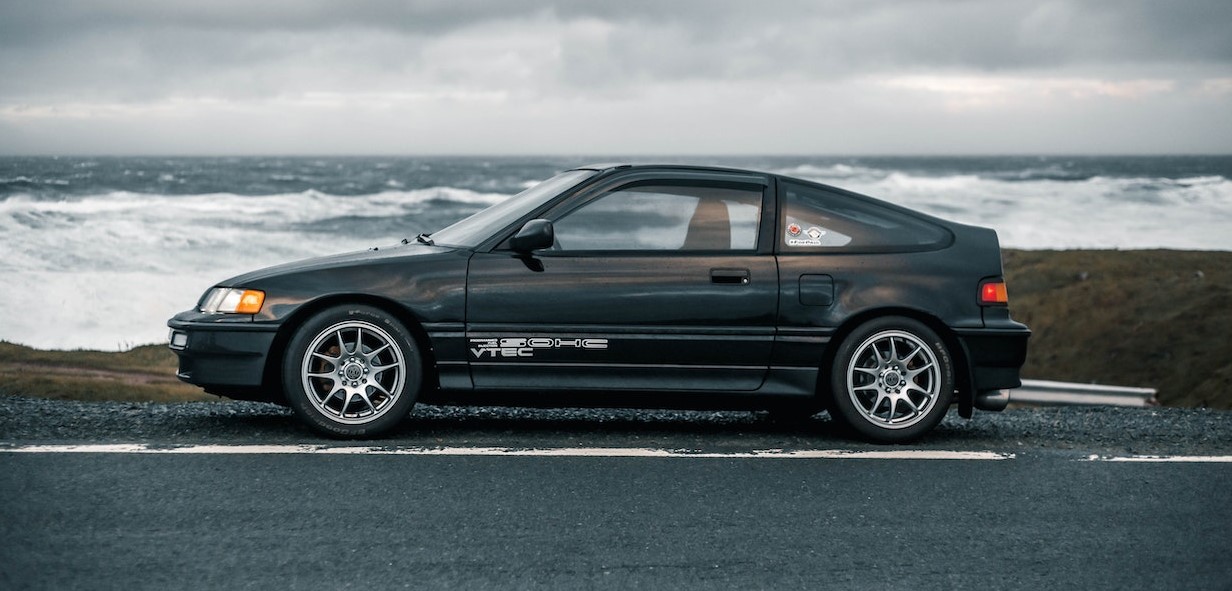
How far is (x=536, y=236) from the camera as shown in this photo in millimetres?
5906

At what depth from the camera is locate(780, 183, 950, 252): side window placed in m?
6.36

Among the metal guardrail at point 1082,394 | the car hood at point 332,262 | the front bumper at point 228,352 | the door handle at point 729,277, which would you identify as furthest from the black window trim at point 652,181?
the metal guardrail at point 1082,394

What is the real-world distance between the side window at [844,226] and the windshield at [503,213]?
1.08m

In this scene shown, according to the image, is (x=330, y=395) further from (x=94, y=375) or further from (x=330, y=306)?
(x=94, y=375)

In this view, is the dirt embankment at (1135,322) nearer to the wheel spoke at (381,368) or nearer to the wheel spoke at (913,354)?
the wheel spoke at (913,354)

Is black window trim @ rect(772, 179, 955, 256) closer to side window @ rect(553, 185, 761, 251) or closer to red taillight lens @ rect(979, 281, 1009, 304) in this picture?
side window @ rect(553, 185, 761, 251)

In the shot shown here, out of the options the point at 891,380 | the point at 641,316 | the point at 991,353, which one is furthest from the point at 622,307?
the point at 991,353

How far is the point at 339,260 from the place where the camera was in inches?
244

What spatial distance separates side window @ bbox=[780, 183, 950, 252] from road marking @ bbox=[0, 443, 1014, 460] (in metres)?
1.11

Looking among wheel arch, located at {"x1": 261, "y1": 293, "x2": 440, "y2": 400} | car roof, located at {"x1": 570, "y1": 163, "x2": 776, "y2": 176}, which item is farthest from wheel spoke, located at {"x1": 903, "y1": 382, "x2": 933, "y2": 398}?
wheel arch, located at {"x1": 261, "y1": 293, "x2": 440, "y2": 400}

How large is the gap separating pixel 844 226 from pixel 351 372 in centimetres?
263

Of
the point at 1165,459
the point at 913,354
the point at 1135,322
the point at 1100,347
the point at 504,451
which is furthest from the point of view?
the point at 1135,322

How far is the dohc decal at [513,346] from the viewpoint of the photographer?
604 centimetres

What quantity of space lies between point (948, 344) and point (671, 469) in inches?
70.6
